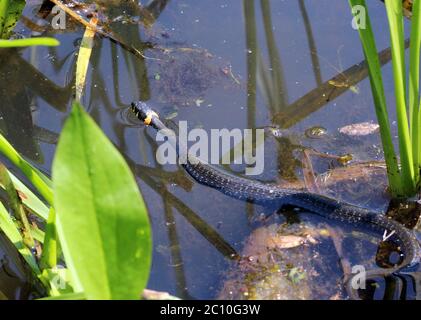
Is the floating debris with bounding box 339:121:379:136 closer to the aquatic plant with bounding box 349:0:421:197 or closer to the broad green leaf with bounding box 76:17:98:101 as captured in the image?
the aquatic plant with bounding box 349:0:421:197

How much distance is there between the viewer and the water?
14.5 feet

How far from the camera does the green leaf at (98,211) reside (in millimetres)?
1929

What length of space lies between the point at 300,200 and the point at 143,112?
1.52 meters

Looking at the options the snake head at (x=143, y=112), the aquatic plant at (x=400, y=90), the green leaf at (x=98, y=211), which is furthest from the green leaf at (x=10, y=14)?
the green leaf at (x=98, y=211)

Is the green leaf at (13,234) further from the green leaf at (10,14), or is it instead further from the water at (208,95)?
the green leaf at (10,14)

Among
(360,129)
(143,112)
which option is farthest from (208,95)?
(360,129)

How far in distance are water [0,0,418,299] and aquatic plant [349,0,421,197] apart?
15.9 inches

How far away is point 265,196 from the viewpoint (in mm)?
4691

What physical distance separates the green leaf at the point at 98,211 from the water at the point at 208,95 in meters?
1.93

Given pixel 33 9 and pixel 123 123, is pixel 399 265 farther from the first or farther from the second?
pixel 33 9

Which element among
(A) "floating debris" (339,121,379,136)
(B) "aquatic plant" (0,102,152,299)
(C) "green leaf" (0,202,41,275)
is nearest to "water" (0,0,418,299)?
(A) "floating debris" (339,121,379,136)

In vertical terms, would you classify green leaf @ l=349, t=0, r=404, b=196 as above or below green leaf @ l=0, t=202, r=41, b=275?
above

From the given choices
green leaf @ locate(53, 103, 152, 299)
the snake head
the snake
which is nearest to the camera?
green leaf @ locate(53, 103, 152, 299)
